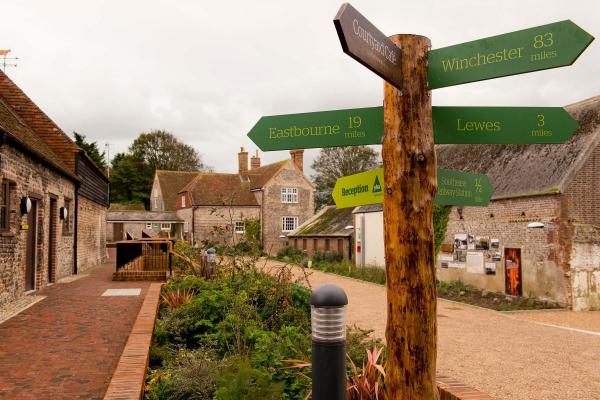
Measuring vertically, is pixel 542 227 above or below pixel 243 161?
below

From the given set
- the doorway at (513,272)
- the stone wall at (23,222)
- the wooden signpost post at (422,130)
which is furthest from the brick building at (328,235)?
the wooden signpost post at (422,130)

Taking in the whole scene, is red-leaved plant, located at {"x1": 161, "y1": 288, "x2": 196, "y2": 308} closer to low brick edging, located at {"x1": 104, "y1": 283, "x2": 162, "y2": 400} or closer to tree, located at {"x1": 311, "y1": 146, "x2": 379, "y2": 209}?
low brick edging, located at {"x1": 104, "y1": 283, "x2": 162, "y2": 400}

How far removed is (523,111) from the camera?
3.53m

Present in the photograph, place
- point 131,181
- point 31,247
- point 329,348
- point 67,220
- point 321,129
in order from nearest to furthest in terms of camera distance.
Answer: point 329,348, point 321,129, point 31,247, point 67,220, point 131,181

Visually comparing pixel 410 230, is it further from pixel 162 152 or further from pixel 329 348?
pixel 162 152

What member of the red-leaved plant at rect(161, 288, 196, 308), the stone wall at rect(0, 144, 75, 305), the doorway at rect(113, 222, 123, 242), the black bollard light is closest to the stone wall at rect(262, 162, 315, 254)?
the doorway at rect(113, 222, 123, 242)

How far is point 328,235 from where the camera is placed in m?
32.5

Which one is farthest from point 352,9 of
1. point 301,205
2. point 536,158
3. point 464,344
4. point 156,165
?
point 156,165

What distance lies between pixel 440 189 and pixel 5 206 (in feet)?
34.1

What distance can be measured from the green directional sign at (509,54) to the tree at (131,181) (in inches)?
2486

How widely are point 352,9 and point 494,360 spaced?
7503 millimetres

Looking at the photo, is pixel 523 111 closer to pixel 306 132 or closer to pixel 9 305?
pixel 306 132

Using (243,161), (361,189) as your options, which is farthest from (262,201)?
(361,189)

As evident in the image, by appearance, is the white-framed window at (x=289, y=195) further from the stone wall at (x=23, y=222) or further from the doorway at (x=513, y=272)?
the doorway at (x=513, y=272)
